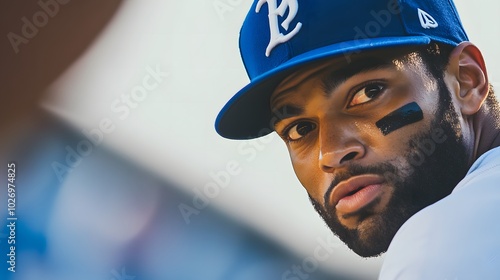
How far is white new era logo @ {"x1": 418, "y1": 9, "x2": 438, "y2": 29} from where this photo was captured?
3.58ft

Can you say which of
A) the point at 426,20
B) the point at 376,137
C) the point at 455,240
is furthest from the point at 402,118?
the point at 455,240

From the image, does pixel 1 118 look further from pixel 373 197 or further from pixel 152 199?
pixel 373 197

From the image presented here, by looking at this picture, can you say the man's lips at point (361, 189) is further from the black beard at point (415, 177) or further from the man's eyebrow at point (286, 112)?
the man's eyebrow at point (286, 112)

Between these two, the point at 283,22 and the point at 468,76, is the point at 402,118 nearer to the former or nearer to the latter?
the point at 468,76

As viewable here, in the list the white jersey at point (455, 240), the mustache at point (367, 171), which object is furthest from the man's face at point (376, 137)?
the white jersey at point (455, 240)

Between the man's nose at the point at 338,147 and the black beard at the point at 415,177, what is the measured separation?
22mm

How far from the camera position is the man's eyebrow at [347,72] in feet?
3.86

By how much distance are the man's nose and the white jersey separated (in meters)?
0.55

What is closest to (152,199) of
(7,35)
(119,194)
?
(119,194)

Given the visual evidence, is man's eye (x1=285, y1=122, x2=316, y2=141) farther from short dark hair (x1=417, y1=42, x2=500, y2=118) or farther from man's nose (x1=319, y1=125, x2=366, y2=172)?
short dark hair (x1=417, y1=42, x2=500, y2=118)

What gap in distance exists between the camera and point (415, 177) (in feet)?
3.79

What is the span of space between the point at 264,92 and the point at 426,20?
1.04ft

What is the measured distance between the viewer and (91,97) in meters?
2.49

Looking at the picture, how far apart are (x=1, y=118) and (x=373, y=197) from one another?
184 centimetres
